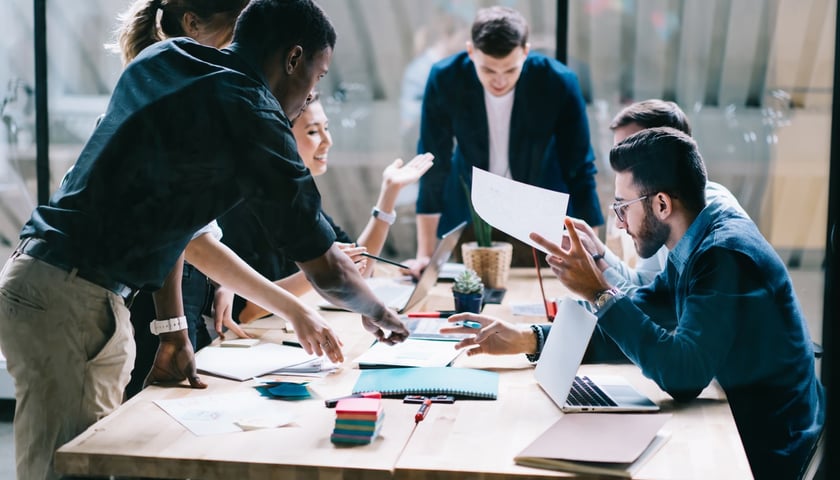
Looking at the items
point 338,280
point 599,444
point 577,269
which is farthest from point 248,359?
point 599,444

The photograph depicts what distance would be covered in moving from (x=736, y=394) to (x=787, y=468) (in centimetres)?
16

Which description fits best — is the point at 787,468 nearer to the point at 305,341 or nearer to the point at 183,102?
the point at 305,341

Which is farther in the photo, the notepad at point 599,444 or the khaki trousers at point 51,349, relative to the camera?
the khaki trousers at point 51,349

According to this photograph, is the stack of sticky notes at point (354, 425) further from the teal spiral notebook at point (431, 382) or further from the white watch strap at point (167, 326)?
the white watch strap at point (167, 326)

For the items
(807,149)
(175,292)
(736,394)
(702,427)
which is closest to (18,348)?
(175,292)

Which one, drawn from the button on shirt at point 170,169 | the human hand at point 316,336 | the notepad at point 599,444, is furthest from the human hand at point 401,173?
the notepad at point 599,444

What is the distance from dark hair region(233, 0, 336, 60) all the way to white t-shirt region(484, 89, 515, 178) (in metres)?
1.54

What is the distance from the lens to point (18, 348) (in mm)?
1455

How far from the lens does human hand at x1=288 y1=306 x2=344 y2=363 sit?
1.67 meters

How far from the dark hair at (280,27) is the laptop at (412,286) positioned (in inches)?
A: 34.2

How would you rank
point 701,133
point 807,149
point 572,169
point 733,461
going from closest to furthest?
point 733,461 < point 807,149 < point 701,133 < point 572,169

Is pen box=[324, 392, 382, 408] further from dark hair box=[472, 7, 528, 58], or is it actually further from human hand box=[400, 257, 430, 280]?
dark hair box=[472, 7, 528, 58]

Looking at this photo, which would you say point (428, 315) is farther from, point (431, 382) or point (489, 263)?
point (431, 382)

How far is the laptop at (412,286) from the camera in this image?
2.33 metres
